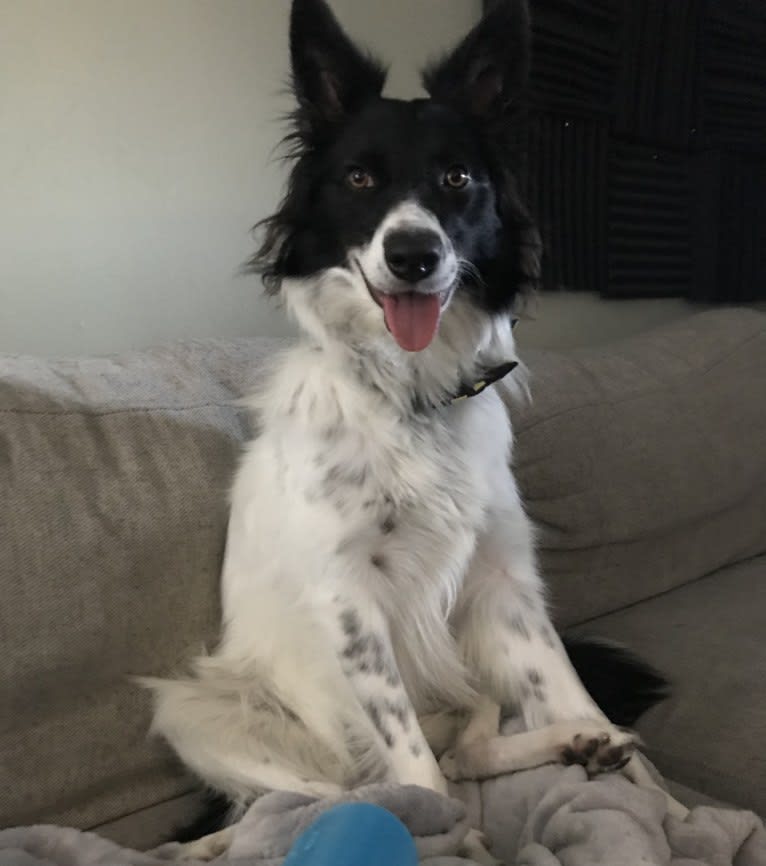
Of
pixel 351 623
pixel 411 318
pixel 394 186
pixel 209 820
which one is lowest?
pixel 209 820

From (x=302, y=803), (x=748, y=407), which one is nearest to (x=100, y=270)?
(x=302, y=803)

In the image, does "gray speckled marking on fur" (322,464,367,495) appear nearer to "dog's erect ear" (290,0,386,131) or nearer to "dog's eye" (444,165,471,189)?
"dog's eye" (444,165,471,189)

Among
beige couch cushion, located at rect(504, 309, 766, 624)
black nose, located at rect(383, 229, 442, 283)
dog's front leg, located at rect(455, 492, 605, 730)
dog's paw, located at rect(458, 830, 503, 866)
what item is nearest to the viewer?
dog's paw, located at rect(458, 830, 503, 866)

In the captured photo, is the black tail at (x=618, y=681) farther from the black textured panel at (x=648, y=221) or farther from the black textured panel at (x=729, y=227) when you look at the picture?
the black textured panel at (x=729, y=227)

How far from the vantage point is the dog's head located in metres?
1.46

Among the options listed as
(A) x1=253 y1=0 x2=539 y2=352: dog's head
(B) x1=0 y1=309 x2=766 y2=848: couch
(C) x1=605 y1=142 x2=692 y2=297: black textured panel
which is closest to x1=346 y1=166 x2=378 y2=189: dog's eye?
(A) x1=253 y1=0 x2=539 y2=352: dog's head

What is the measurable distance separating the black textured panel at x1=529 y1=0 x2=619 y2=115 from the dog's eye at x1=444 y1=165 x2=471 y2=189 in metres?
1.34

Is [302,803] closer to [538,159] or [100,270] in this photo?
[100,270]

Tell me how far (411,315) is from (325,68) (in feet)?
1.61

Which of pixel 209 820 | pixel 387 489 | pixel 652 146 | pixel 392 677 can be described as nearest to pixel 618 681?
pixel 392 677

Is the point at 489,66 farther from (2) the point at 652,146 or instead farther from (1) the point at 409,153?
(2) the point at 652,146

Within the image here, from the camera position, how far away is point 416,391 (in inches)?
61.2

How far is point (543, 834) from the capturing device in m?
1.23

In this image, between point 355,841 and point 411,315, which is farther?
point 411,315
